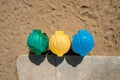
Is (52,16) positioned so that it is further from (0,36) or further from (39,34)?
(0,36)

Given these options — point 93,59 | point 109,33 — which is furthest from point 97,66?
point 109,33

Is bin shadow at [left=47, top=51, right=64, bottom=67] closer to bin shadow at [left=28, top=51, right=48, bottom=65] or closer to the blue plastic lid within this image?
bin shadow at [left=28, top=51, right=48, bottom=65]

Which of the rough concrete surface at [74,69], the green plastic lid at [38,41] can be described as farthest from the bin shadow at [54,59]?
the green plastic lid at [38,41]

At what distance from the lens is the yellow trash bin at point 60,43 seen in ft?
6.90

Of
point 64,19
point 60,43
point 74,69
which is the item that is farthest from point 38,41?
point 74,69

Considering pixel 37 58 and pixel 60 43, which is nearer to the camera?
pixel 60 43

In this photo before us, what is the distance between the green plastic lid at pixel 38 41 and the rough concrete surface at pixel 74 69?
198 millimetres

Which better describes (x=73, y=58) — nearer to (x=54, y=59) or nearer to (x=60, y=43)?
(x=54, y=59)

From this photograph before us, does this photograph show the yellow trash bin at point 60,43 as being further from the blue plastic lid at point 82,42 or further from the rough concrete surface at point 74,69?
the rough concrete surface at point 74,69

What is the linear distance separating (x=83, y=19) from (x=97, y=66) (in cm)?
45

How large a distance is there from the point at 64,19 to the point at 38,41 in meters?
0.35

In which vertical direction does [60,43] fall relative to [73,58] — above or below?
above

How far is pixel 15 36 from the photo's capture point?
2.37 meters

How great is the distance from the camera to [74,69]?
2.34 meters
